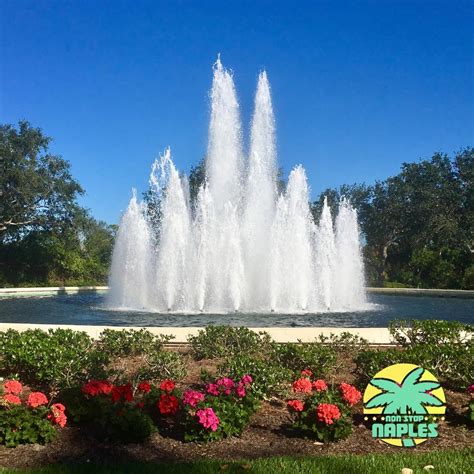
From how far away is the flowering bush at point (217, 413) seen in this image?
5.05 metres

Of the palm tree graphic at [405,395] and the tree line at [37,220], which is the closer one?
the palm tree graphic at [405,395]

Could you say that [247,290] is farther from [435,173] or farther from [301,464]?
[435,173]

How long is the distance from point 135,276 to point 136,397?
15713mm


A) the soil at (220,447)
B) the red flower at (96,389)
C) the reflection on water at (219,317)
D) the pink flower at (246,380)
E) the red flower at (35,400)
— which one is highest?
the reflection on water at (219,317)

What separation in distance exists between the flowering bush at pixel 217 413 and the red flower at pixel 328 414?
2.41 ft

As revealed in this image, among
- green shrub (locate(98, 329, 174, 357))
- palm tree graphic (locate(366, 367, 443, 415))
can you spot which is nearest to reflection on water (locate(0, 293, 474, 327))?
green shrub (locate(98, 329, 174, 357))

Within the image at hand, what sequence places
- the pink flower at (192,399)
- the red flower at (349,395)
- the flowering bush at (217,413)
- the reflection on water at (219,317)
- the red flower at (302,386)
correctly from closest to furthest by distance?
the flowering bush at (217,413), the pink flower at (192,399), the red flower at (349,395), the red flower at (302,386), the reflection on water at (219,317)

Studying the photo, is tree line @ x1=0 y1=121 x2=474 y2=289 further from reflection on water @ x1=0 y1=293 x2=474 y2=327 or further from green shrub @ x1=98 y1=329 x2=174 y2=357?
green shrub @ x1=98 y1=329 x2=174 y2=357

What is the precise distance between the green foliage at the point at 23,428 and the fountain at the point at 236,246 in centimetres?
1326

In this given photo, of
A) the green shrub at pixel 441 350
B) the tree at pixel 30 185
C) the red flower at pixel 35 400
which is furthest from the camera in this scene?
the tree at pixel 30 185

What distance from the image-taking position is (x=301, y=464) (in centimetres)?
442

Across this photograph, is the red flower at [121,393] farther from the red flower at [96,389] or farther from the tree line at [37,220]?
the tree line at [37,220]

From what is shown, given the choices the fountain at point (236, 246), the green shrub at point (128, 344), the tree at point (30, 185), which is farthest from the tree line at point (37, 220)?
the green shrub at point (128, 344)

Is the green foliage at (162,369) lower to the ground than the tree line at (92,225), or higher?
lower
